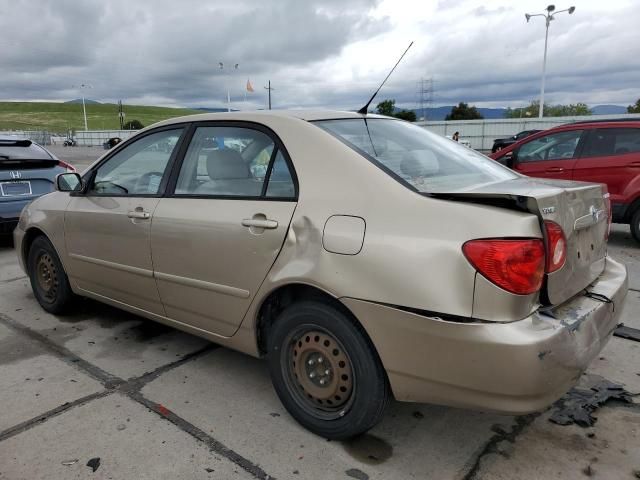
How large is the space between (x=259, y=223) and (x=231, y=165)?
52 cm

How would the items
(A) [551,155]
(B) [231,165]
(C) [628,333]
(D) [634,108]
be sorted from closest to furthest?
(B) [231,165] < (C) [628,333] < (A) [551,155] < (D) [634,108]

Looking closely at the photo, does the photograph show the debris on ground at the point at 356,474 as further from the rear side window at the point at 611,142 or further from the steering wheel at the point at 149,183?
the rear side window at the point at 611,142

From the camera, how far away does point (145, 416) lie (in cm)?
273

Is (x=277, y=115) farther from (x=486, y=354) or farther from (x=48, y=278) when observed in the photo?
(x=48, y=278)

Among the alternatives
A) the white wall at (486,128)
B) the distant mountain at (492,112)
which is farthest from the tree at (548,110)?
the white wall at (486,128)

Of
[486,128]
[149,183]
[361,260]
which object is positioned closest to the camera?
[361,260]

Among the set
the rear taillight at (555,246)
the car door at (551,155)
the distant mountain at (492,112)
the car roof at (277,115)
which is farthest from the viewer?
the distant mountain at (492,112)

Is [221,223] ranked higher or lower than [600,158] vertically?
lower

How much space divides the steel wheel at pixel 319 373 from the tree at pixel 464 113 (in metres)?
72.7

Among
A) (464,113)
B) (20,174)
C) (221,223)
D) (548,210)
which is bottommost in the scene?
(221,223)

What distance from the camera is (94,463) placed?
7.72ft

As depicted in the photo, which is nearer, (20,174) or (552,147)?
(20,174)

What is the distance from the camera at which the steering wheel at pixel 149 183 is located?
3.25 metres

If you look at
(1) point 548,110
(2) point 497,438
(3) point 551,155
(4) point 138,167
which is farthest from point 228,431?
(1) point 548,110
